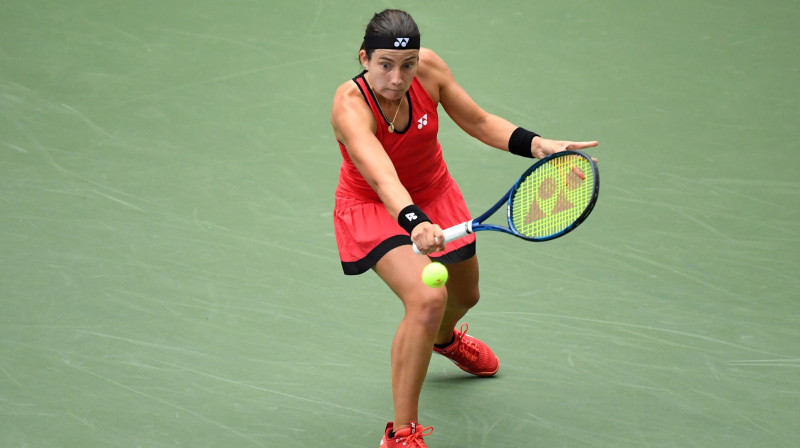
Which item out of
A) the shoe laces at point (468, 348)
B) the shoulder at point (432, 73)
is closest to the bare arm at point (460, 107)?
the shoulder at point (432, 73)

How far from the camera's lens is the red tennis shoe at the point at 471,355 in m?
4.27

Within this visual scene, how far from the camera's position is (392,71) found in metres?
3.56

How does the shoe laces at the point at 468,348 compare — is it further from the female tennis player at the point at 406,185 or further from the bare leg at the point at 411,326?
the bare leg at the point at 411,326

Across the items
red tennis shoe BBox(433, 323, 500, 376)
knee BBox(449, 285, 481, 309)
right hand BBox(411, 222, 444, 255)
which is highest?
right hand BBox(411, 222, 444, 255)

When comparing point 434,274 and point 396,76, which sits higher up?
point 396,76

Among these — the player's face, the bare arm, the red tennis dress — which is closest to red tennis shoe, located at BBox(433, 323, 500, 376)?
the red tennis dress

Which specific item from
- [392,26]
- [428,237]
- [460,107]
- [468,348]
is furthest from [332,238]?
[428,237]

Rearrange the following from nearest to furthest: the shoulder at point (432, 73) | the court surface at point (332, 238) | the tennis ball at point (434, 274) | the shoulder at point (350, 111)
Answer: the tennis ball at point (434, 274), the shoulder at point (350, 111), the shoulder at point (432, 73), the court surface at point (332, 238)

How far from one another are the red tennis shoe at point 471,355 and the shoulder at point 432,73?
1044 millimetres

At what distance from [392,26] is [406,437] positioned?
143 cm

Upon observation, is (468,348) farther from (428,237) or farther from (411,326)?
(428,237)

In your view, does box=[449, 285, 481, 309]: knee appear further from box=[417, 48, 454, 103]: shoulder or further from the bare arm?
box=[417, 48, 454, 103]: shoulder

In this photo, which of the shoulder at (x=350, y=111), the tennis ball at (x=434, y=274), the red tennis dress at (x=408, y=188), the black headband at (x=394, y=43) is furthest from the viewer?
the red tennis dress at (x=408, y=188)

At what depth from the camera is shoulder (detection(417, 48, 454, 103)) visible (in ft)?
12.7
